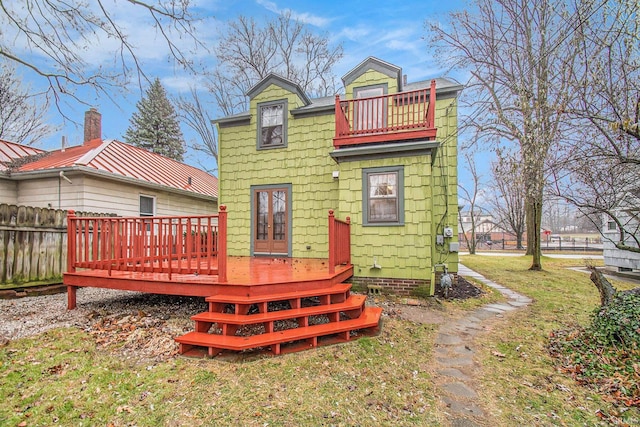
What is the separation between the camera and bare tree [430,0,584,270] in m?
4.20

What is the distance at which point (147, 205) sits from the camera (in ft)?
34.0

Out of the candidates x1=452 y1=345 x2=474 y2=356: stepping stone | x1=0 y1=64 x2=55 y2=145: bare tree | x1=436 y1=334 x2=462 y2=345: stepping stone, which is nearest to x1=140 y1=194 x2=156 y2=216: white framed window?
x1=0 y1=64 x2=55 y2=145: bare tree

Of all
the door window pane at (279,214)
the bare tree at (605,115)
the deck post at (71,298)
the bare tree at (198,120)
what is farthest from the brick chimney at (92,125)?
the bare tree at (605,115)

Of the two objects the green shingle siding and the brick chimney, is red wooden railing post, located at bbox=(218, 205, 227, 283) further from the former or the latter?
the brick chimney

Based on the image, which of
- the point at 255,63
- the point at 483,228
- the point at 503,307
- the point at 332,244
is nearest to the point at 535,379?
the point at 332,244

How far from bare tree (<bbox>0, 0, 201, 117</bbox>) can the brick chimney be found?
789 cm

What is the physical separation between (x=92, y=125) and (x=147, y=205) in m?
5.24

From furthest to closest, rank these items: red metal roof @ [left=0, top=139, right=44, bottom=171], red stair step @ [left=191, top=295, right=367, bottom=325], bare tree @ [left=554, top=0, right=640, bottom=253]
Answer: red metal roof @ [left=0, top=139, right=44, bottom=171] < red stair step @ [left=191, top=295, right=367, bottom=325] < bare tree @ [left=554, top=0, right=640, bottom=253]

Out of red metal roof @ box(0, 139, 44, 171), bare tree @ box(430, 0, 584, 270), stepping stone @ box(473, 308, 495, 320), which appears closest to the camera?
bare tree @ box(430, 0, 584, 270)

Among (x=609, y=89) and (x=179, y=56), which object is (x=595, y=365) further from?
(x=179, y=56)

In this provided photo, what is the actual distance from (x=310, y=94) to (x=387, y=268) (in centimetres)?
1466

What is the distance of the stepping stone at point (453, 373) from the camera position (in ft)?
10.7

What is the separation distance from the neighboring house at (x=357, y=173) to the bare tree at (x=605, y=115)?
2.53 meters

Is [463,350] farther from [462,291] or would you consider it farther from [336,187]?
[336,187]
